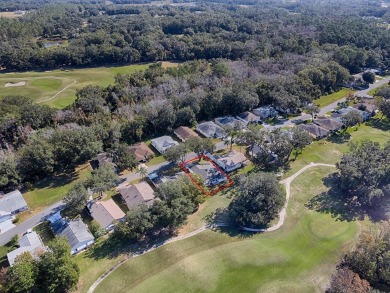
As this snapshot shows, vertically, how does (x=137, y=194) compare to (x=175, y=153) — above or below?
below

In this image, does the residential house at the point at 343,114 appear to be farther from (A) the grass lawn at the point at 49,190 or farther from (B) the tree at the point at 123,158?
(A) the grass lawn at the point at 49,190

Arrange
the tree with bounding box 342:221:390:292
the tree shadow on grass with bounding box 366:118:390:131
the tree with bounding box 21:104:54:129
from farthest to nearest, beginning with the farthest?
1. the tree shadow on grass with bounding box 366:118:390:131
2. the tree with bounding box 21:104:54:129
3. the tree with bounding box 342:221:390:292

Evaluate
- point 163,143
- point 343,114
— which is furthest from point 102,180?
point 343,114

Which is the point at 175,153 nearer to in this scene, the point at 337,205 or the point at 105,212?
the point at 105,212

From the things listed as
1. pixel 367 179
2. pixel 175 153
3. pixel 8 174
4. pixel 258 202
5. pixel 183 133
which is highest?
pixel 8 174

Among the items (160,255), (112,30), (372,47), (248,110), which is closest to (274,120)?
(248,110)

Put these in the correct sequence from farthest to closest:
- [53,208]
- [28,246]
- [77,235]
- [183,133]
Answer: [183,133]
[53,208]
[77,235]
[28,246]

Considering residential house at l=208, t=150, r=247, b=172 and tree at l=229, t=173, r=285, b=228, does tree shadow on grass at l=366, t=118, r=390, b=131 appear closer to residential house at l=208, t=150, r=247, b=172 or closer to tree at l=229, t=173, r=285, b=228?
residential house at l=208, t=150, r=247, b=172

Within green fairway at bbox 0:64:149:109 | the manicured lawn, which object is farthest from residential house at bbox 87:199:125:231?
green fairway at bbox 0:64:149:109
